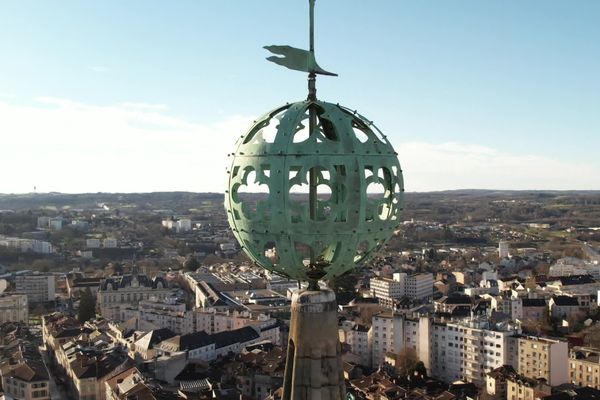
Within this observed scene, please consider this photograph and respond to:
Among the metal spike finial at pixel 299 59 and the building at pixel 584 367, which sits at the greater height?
the metal spike finial at pixel 299 59

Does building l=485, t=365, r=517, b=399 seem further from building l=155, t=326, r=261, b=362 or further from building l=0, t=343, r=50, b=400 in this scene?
building l=0, t=343, r=50, b=400

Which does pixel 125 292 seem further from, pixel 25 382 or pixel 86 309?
pixel 25 382

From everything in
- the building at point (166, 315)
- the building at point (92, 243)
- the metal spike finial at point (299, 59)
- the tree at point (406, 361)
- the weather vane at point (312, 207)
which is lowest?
the tree at point (406, 361)

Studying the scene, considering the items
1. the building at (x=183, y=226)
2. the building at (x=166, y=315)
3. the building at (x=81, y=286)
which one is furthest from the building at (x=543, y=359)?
the building at (x=183, y=226)

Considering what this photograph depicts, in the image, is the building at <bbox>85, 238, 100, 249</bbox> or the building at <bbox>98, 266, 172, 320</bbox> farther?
the building at <bbox>85, 238, 100, 249</bbox>

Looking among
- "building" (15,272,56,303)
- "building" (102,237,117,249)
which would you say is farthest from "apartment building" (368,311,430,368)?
"building" (102,237,117,249)

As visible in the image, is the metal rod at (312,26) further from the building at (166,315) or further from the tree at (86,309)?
the tree at (86,309)
